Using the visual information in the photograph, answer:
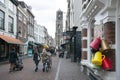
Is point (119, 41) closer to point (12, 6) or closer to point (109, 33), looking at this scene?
point (109, 33)

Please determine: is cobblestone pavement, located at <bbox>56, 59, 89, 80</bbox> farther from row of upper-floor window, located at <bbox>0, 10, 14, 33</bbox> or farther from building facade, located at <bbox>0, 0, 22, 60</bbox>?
row of upper-floor window, located at <bbox>0, 10, 14, 33</bbox>

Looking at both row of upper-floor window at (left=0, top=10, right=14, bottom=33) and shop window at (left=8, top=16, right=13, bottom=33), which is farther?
shop window at (left=8, top=16, right=13, bottom=33)

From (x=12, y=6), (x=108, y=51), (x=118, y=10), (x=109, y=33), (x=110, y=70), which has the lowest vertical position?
(x=110, y=70)

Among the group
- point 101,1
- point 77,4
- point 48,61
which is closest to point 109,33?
point 101,1

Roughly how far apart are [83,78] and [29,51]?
41359 millimetres

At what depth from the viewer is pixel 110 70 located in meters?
8.70

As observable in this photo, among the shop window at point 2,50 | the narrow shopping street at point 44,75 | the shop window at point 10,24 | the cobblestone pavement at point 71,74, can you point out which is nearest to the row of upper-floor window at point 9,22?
the shop window at point 10,24

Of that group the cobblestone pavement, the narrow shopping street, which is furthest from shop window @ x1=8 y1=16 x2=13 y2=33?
the cobblestone pavement

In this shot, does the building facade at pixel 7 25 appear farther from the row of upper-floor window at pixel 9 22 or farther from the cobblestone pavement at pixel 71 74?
the cobblestone pavement at pixel 71 74

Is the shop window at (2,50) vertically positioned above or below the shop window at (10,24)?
below

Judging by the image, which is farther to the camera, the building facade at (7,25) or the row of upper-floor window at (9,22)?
the row of upper-floor window at (9,22)

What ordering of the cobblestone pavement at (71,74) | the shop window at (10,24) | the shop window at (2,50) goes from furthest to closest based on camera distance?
the shop window at (10,24)
the shop window at (2,50)
the cobblestone pavement at (71,74)

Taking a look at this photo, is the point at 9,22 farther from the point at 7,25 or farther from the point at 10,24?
the point at 7,25

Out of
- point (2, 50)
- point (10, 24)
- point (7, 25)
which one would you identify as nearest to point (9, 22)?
point (10, 24)
